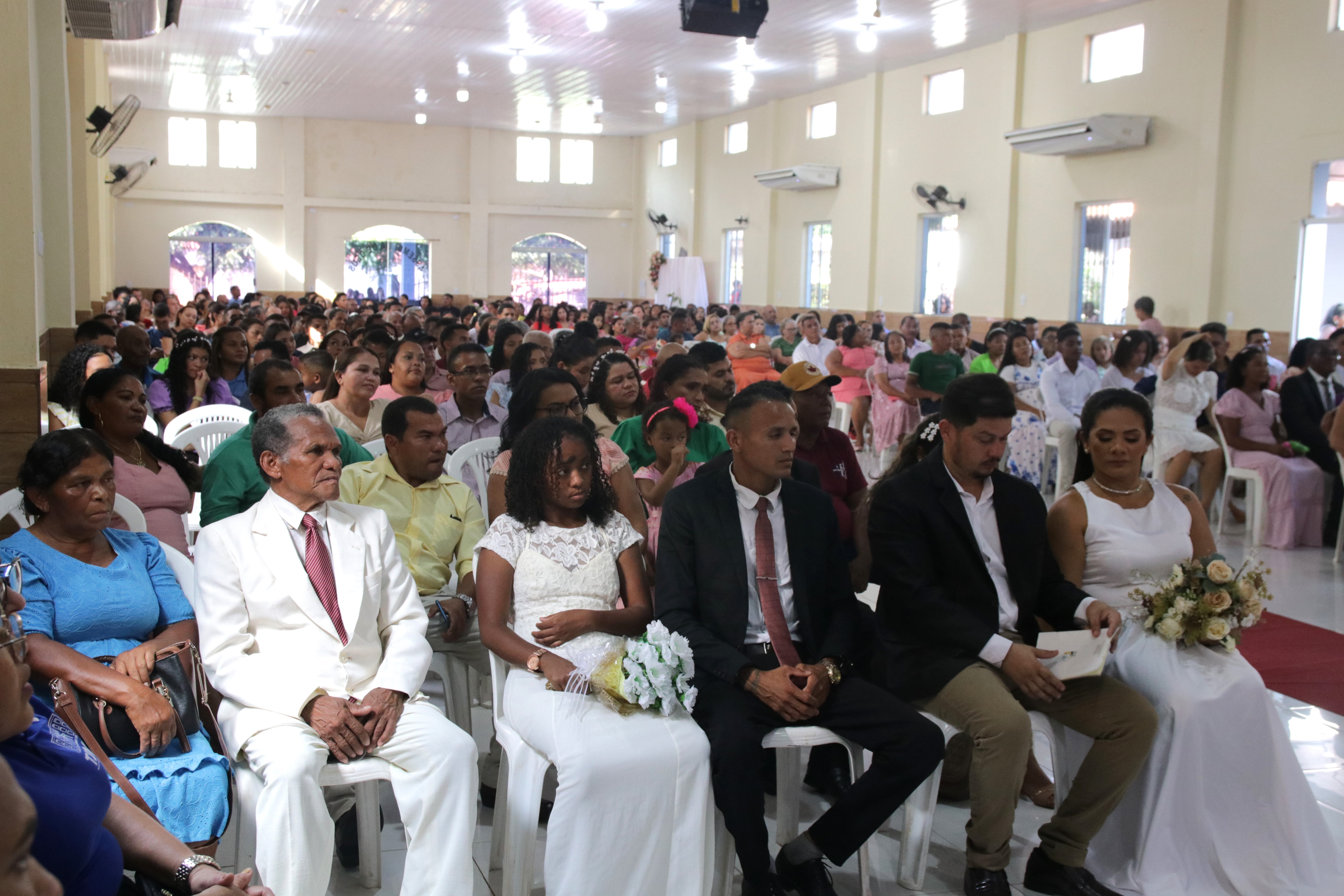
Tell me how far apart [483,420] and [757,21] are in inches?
192

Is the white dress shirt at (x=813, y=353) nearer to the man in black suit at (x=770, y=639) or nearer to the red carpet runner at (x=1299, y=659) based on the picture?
the red carpet runner at (x=1299, y=659)

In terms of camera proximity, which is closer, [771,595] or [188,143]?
[771,595]

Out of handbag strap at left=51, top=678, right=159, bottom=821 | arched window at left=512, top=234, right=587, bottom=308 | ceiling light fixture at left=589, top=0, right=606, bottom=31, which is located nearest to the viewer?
handbag strap at left=51, top=678, right=159, bottom=821

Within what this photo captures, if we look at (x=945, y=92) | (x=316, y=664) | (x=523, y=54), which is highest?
(x=523, y=54)

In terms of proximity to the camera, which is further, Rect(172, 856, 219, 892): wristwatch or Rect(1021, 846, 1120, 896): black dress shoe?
Rect(1021, 846, 1120, 896): black dress shoe

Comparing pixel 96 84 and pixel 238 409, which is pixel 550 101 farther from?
pixel 238 409

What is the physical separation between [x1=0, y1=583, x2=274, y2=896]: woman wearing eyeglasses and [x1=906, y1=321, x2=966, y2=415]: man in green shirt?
7.86m

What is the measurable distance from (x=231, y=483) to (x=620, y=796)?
178cm

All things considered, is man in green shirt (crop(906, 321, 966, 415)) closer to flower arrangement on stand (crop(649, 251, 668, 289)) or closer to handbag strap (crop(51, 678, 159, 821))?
handbag strap (crop(51, 678, 159, 821))

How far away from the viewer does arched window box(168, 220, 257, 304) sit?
25469 millimetres

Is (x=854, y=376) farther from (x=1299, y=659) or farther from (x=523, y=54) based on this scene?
(x=523, y=54)

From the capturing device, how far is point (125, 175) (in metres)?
19.3

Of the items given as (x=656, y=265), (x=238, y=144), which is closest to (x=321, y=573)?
(x=656, y=265)

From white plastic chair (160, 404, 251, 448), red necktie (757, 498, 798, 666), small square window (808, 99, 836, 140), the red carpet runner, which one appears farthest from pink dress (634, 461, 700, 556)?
small square window (808, 99, 836, 140)
